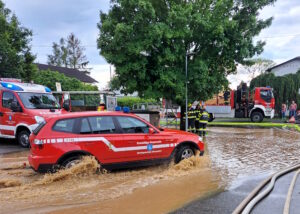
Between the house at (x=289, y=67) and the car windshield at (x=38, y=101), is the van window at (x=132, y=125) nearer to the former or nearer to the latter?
the car windshield at (x=38, y=101)

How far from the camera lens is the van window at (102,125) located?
6094mm

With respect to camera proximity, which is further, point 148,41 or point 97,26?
point 97,26

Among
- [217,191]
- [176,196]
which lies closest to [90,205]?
[176,196]

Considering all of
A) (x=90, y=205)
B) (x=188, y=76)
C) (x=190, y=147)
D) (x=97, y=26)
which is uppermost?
(x=97, y=26)

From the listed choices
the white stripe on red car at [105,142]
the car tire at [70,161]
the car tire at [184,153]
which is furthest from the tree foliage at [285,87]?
the car tire at [70,161]

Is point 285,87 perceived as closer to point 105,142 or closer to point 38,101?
point 38,101

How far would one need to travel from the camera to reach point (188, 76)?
38.1 ft

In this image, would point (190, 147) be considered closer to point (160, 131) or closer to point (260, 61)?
point (160, 131)

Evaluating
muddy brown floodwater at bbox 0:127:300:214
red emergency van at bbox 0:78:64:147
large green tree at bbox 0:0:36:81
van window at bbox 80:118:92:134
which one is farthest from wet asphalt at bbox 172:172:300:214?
large green tree at bbox 0:0:36:81

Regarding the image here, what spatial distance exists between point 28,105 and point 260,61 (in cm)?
4875

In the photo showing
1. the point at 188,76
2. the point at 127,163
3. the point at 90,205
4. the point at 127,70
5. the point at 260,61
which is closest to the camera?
the point at 90,205

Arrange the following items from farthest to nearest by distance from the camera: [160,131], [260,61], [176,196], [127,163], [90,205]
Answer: [260,61] < [160,131] < [127,163] < [176,196] < [90,205]

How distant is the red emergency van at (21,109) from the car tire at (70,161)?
4.18 m

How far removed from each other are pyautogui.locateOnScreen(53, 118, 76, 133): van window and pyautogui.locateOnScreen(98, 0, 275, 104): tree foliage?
5.01 m
